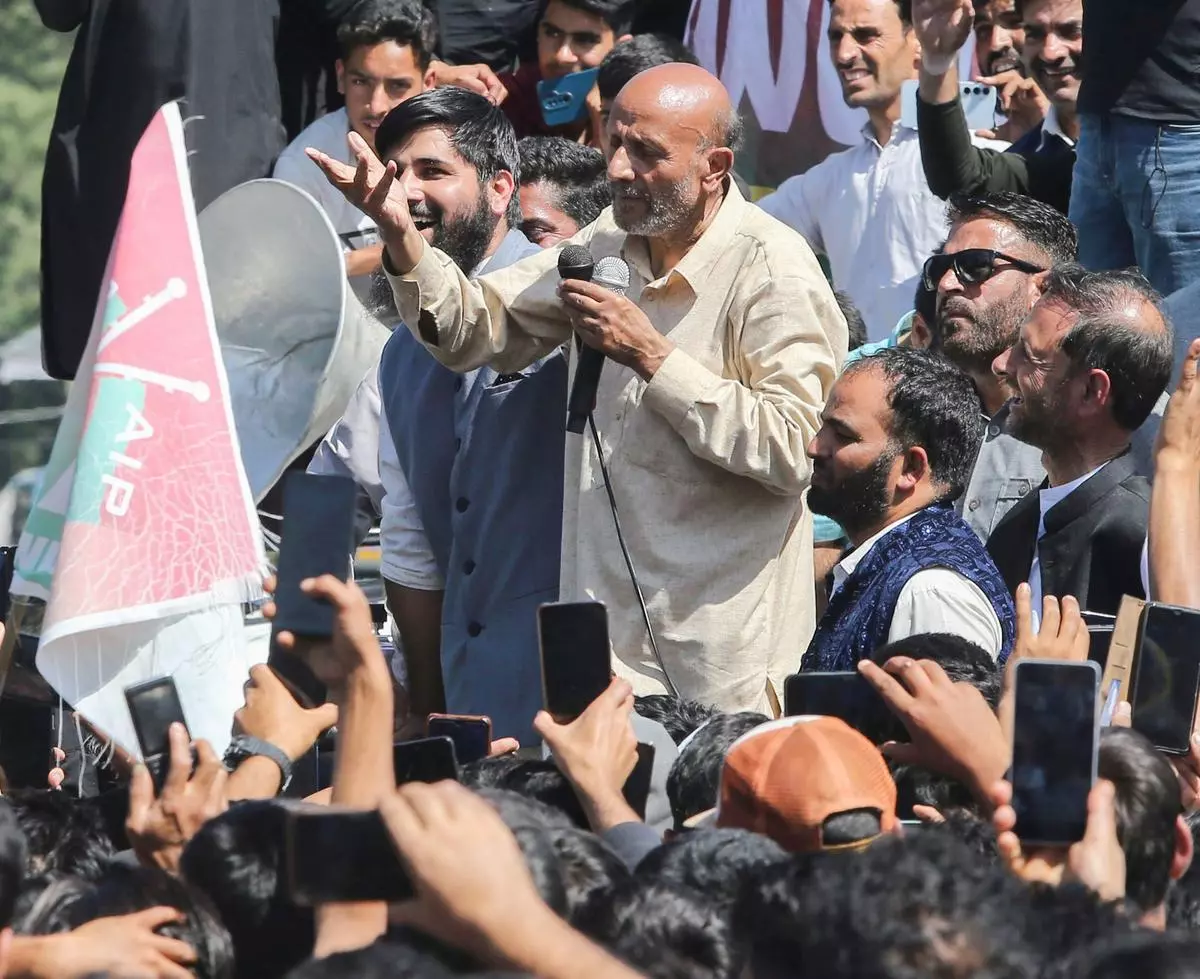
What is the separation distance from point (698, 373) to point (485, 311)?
1.63ft

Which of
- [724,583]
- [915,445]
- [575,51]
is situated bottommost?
[724,583]

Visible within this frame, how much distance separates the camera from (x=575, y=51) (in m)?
6.46

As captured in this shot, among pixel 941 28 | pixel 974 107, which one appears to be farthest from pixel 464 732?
pixel 974 107

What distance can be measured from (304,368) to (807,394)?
3.15 feet

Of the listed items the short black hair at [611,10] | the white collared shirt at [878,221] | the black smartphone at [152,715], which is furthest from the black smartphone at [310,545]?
the short black hair at [611,10]

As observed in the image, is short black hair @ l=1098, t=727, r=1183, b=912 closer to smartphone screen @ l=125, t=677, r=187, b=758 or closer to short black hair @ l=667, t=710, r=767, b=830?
short black hair @ l=667, t=710, r=767, b=830

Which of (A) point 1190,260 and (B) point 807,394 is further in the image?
(A) point 1190,260

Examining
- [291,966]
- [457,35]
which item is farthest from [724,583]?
[457,35]

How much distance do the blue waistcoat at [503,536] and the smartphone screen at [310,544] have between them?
5.48 feet

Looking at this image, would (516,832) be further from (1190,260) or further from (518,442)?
(1190,260)

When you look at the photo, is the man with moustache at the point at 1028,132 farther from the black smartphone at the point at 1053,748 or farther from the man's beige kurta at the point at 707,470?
the black smartphone at the point at 1053,748

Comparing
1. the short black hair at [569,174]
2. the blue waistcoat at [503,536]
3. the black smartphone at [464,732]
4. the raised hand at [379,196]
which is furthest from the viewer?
the short black hair at [569,174]

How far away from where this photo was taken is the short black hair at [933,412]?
13.0 feet

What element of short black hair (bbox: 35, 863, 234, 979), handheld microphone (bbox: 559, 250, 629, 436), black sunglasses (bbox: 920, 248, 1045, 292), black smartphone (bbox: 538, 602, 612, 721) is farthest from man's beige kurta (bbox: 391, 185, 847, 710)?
short black hair (bbox: 35, 863, 234, 979)
